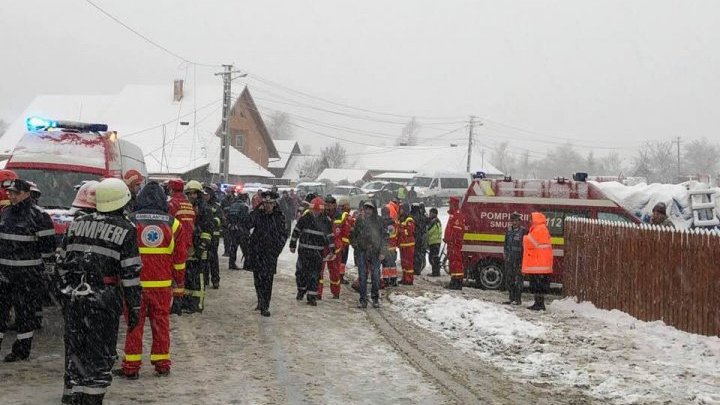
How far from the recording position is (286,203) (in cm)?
2483

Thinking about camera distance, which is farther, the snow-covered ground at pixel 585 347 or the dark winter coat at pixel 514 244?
the dark winter coat at pixel 514 244

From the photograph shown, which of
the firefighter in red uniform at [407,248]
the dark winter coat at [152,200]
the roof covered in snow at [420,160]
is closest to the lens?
the dark winter coat at [152,200]

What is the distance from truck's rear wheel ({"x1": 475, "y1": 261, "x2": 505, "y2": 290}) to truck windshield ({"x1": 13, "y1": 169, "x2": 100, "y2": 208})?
8.50 meters

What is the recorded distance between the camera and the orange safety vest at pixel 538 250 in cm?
1274

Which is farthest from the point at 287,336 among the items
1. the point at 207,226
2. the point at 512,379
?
the point at 512,379

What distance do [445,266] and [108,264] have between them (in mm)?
13726

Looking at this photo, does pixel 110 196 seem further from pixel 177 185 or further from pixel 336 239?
pixel 336 239

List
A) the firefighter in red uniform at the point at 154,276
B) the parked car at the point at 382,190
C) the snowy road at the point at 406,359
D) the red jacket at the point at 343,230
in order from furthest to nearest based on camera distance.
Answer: the parked car at the point at 382,190 < the red jacket at the point at 343,230 < the firefighter in red uniform at the point at 154,276 < the snowy road at the point at 406,359

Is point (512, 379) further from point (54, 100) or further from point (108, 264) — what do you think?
point (54, 100)

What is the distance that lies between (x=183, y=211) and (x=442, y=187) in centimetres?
4106

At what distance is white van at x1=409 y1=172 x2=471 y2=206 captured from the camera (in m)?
49.2

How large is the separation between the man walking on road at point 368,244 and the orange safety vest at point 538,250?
2.70 metres

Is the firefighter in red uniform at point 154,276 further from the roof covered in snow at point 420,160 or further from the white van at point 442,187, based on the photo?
the roof covered in snow at point 420,160

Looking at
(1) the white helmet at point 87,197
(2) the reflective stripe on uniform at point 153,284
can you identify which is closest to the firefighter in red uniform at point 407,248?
(2) the reflective stripe on uniform at point 153,284
